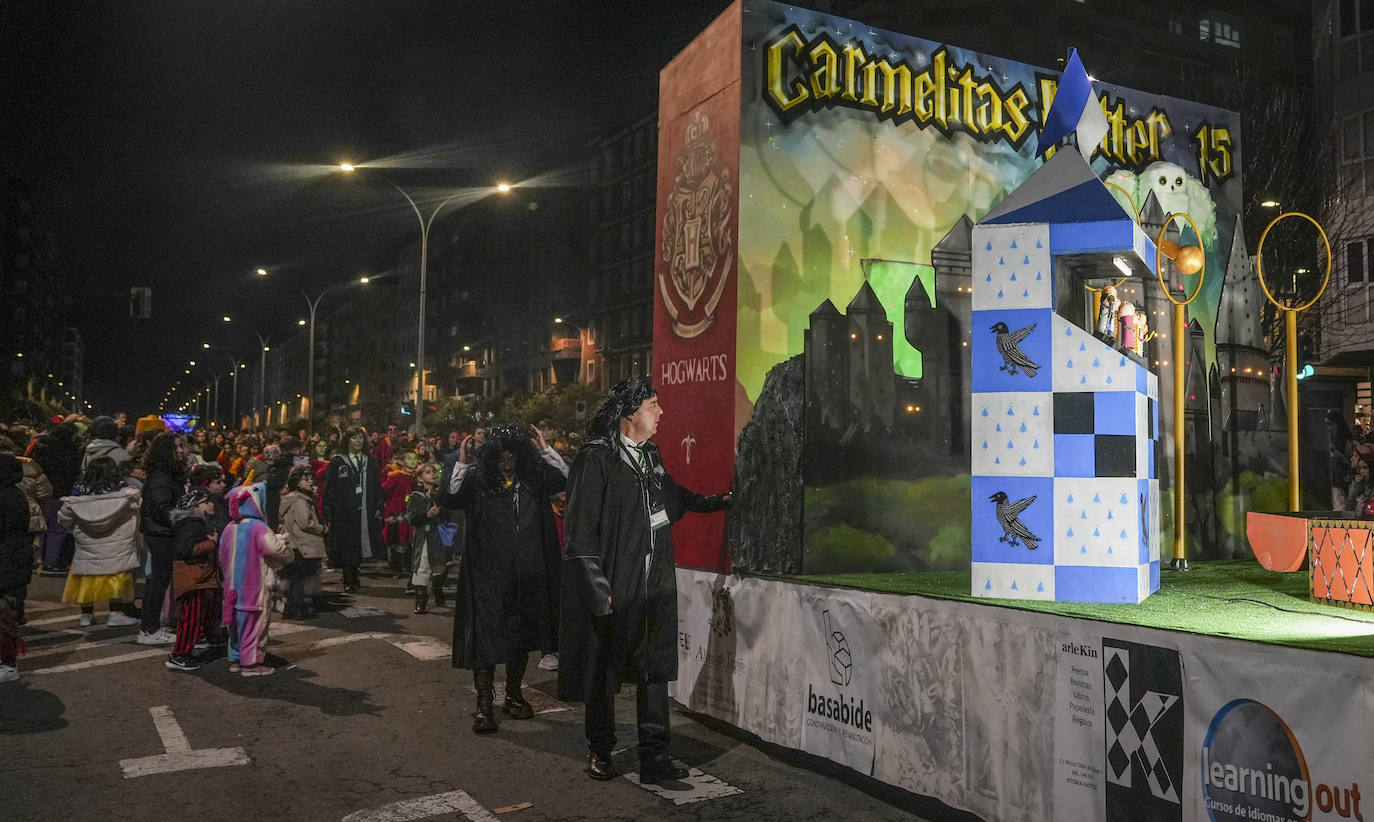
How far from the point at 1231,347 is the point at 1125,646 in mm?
6351

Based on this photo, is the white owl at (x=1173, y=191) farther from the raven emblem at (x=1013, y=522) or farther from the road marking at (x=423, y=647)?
the road marking at (x=423, y=647)

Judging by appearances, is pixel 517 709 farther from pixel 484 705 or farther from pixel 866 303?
pixel 866 303

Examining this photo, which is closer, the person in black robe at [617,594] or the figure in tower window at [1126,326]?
the person in black robe at [617,594]

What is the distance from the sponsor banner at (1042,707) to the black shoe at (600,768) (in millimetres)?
1062

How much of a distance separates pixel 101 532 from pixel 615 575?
759 cm

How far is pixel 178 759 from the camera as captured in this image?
233 inches

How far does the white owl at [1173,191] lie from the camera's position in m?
8.91

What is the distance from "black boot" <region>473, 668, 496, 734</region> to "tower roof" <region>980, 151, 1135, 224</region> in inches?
169

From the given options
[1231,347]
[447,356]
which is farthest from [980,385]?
[447,356]

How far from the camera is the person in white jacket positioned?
10266 millimetres

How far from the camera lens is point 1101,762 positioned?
156 inches

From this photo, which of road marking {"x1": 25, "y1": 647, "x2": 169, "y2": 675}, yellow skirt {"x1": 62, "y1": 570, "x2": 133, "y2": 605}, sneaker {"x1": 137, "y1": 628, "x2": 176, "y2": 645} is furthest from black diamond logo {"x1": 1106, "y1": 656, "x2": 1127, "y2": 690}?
yellow skirt {"x1": 62, "y1": 570, "x2": 133, "y2": 605}

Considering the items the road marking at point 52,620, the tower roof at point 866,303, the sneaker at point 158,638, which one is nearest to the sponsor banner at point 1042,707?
the tower roof at point 866,303

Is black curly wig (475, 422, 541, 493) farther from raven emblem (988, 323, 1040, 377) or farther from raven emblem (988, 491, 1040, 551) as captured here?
raven emblem (988, 323, 1040, 377)
